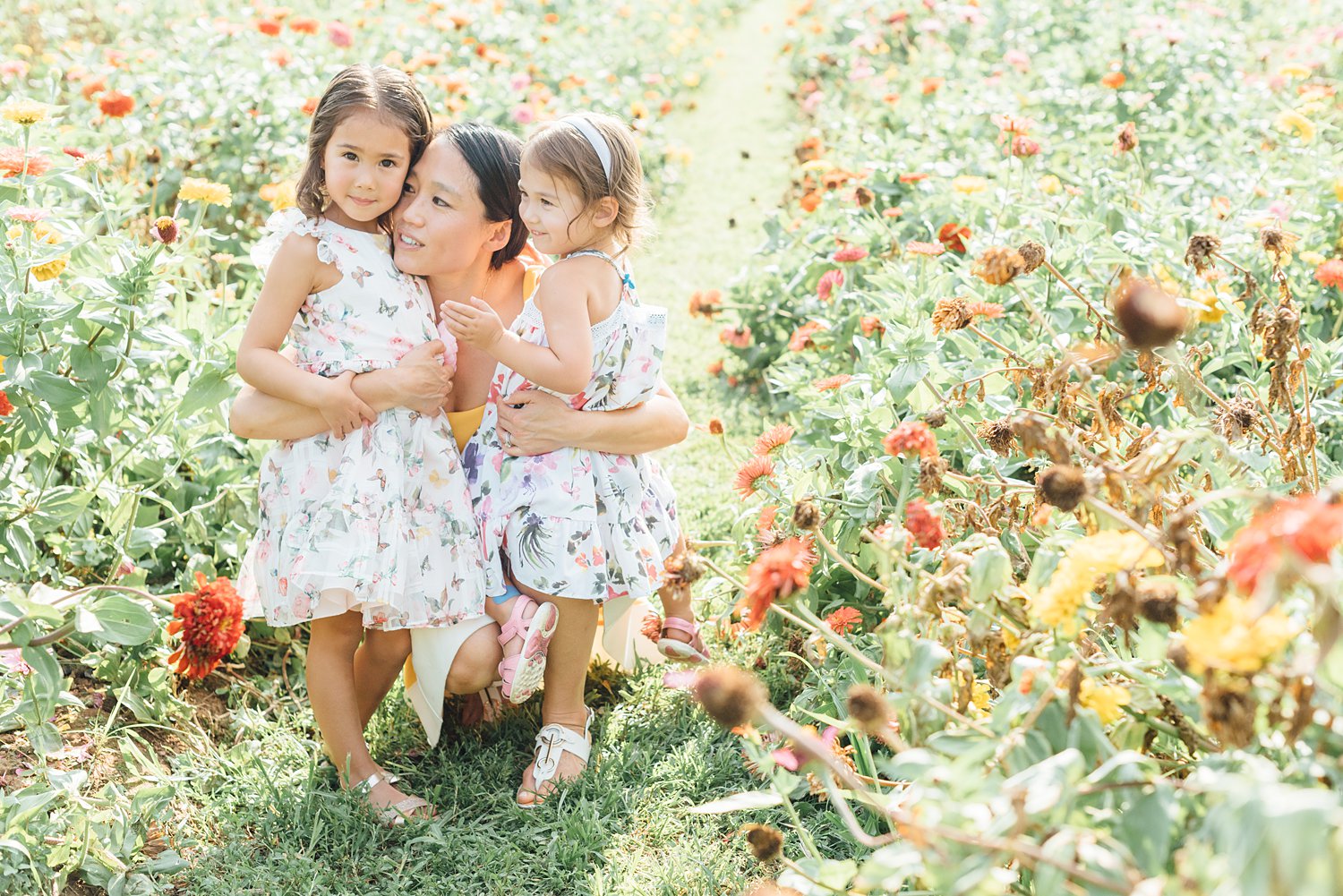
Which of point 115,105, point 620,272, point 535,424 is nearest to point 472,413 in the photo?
point 535,424

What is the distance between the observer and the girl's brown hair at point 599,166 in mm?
2064

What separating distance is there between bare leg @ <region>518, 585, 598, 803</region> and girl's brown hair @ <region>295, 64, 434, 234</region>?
2.76ft

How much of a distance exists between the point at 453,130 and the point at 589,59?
16.1 feet

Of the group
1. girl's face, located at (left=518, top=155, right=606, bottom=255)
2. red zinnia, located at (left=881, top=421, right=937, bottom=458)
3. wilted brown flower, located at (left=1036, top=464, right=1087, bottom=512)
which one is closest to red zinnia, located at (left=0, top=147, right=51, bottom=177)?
girl's face, located at (left=518, top=155, right=606, bottom=255)

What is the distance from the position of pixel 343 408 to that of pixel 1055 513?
1.24m

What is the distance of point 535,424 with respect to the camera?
220 centimetres

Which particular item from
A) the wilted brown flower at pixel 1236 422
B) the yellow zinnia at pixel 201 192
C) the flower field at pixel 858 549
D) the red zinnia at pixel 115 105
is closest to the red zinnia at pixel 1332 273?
the flower field at pixel 858 549

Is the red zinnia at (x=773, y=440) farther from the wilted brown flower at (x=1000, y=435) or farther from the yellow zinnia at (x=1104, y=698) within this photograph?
the yellow zinnia at (x=1104, y=698)

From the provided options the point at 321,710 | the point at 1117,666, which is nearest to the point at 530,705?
the point at 321,710

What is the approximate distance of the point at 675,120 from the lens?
25.1 ft

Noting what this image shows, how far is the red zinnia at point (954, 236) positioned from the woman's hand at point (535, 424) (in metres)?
1.37

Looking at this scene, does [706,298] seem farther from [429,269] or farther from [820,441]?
[429,269]

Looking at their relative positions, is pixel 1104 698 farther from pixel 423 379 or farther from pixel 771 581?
pixel 423 379

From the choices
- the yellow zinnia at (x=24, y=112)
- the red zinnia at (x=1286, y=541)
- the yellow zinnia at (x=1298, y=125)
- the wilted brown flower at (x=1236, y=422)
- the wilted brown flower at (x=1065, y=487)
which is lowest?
the wilted brown flower at (x=1065, y=487)
